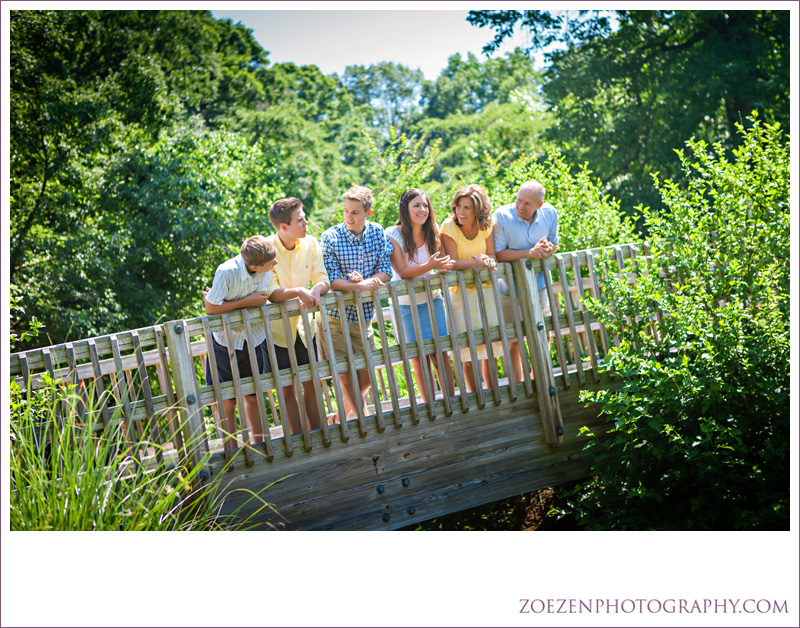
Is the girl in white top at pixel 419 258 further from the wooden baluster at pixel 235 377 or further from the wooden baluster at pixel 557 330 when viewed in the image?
the wooden baluster at pixel 235 377

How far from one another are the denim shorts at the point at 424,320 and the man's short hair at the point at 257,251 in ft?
2.57

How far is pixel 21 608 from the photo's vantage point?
2734 millimetres

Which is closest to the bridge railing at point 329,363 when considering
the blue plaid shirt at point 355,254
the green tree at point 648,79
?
the blue plaid shirt at point 355,254

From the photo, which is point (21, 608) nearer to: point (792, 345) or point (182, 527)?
point (182, 527)

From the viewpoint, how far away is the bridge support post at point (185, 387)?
124 inches

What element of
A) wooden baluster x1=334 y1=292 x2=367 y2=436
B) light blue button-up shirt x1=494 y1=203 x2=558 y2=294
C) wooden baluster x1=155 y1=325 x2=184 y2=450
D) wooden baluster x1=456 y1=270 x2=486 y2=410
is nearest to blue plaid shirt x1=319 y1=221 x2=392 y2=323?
wooden baluster x1=334 y1=292 x2=367 y2=436

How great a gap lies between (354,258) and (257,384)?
80 centimetres

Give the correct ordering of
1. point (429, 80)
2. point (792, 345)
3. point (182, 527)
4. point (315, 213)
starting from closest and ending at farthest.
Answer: point (182, 527) → point (792, 345) → point (315, 213) → point (429, 80)

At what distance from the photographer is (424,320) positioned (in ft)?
12.2

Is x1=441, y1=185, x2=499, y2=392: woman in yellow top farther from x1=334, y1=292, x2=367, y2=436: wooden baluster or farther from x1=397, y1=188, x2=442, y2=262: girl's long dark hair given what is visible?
x1=334, y1=292, x2=367, y2=436: wooden baluster

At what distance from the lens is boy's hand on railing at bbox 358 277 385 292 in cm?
339

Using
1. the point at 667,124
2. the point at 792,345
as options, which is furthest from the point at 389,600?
the point at 667,124

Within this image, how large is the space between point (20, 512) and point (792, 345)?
3274mm

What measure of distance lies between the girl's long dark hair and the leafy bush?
892mm
